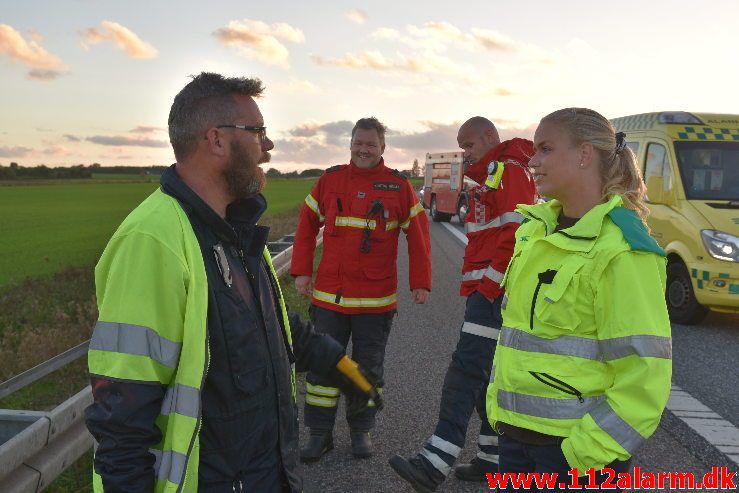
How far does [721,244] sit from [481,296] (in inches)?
194

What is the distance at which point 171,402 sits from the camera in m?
1.86

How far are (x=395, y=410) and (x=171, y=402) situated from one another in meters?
3.32

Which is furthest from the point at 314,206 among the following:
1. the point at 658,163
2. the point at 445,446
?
the point at 658,163

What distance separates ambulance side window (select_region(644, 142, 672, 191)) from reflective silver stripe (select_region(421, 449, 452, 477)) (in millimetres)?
6097

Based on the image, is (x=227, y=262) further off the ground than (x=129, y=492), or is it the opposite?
(x=227, y=262)

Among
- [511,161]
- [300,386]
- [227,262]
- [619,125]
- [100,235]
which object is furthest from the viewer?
[100,235]

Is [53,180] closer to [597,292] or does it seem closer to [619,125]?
[619,125]

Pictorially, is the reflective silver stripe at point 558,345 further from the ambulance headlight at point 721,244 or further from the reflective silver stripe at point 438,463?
the ambulance headlight at point 721,244

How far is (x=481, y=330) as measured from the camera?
3.98 metres

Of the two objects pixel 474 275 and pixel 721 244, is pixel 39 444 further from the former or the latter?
pixel 721 244

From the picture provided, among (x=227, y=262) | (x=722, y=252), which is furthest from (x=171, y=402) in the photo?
(x=722, y=252)

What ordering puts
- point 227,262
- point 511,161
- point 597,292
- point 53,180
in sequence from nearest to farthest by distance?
1. point 227,262
2. point 597,292
3. point 511,161
4. point 53,180

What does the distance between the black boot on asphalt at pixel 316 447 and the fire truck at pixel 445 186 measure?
52.8 feet

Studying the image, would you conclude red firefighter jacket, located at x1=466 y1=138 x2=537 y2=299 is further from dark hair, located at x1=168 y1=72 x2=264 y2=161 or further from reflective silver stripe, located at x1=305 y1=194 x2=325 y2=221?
dark hair, located at x1=168 y1=72 x2=264 y2=161
